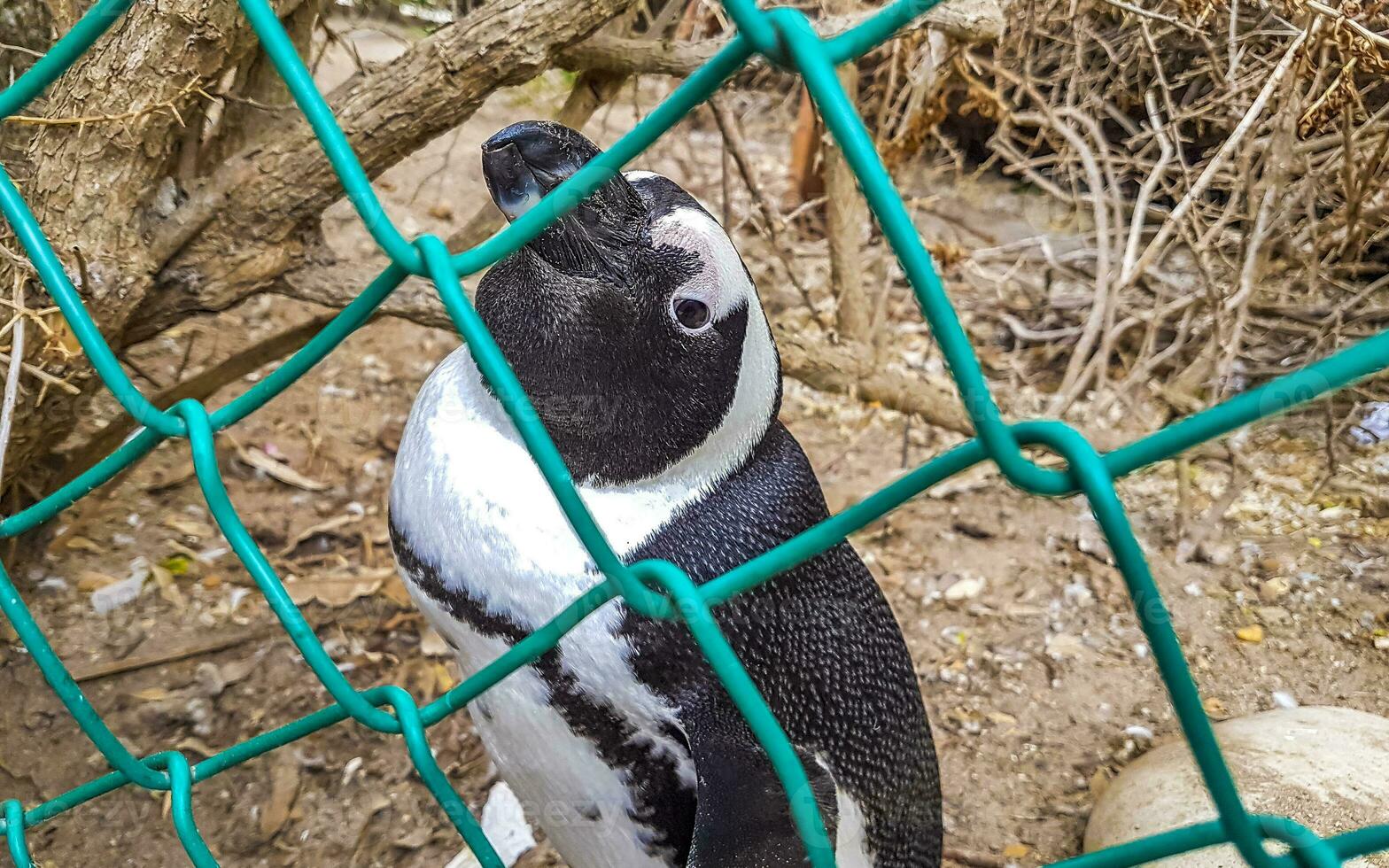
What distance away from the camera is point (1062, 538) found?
2.14 m

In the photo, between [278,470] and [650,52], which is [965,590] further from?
[278,470]

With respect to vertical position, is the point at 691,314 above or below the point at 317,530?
above

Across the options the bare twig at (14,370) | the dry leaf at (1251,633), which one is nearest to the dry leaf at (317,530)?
the bare twig at (14,370)

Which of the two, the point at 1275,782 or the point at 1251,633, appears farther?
the point at 1251,633

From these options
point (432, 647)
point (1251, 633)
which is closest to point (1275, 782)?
point (1251, 633)

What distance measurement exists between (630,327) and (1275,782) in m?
0.99

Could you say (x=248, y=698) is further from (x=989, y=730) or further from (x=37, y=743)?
(x=989, y=730)

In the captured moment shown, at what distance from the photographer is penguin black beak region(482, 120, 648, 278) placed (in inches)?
32.2

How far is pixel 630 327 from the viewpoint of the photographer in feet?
3.03

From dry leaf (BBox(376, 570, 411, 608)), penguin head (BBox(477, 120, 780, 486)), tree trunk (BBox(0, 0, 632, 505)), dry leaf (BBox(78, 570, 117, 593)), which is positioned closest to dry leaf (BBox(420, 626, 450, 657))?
dry leaf (BBox(376, 570, 411, 608))

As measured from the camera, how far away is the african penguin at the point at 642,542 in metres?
0.91

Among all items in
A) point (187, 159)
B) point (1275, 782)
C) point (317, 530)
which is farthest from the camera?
point (317, 530)

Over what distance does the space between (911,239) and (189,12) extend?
43.5 inches

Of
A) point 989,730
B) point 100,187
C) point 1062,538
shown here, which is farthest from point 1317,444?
point 100,187
